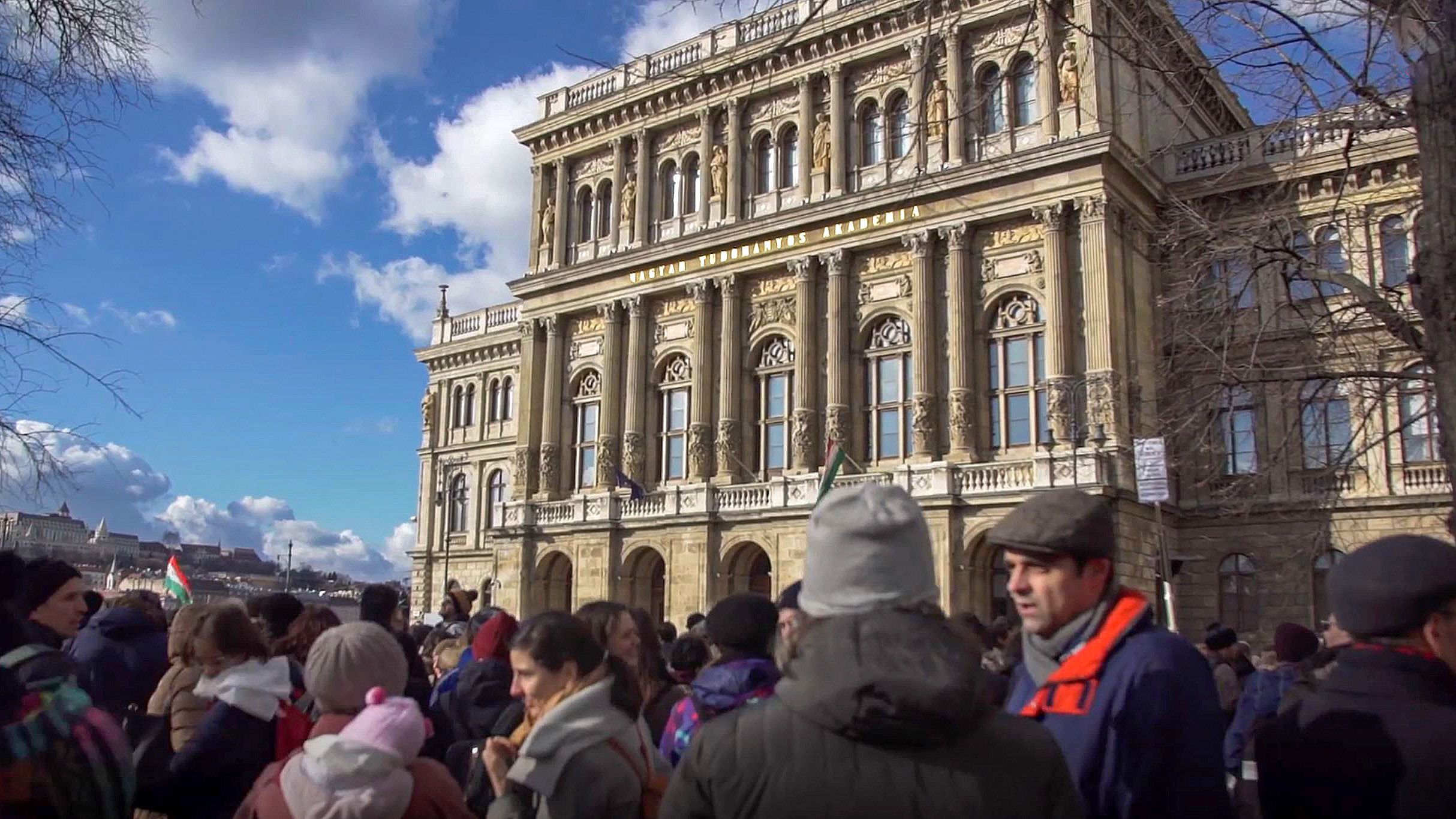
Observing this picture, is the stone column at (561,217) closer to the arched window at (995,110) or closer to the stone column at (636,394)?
the stone column at (636,394)

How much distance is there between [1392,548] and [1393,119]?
537 cm

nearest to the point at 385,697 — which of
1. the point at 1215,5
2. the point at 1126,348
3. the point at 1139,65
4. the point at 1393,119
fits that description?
the point at 1139,65

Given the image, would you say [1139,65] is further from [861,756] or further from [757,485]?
[757,485]

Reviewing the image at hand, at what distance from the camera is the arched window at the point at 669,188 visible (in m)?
34.5

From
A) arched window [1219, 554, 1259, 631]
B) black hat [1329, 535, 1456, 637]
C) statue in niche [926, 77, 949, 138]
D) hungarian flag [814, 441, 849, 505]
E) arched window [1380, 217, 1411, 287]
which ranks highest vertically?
statue in niche [926, 77, 949, 138]

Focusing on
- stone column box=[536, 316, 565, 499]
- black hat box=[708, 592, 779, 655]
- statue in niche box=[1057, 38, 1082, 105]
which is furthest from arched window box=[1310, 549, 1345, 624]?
black hat box=[708, 592, 779, 655]

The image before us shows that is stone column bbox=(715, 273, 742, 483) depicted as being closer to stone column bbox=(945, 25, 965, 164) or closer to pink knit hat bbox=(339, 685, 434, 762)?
stone column bbox=(945, 25, 965, 164)

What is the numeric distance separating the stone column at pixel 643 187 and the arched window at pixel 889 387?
349 inches

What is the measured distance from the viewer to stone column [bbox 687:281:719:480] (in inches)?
1246

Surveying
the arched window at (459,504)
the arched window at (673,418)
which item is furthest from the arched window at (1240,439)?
the arched window at (459,504)

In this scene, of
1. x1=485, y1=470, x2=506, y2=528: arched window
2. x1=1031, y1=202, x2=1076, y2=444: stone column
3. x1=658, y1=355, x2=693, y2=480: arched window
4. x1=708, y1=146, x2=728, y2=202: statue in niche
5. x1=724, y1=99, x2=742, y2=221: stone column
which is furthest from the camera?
x1=485, y1=470, x2=506, y2=528: arched window

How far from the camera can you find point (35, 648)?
425 centimetres

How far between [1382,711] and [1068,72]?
26.1m

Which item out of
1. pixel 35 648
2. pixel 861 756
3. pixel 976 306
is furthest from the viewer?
pixel 976 306
